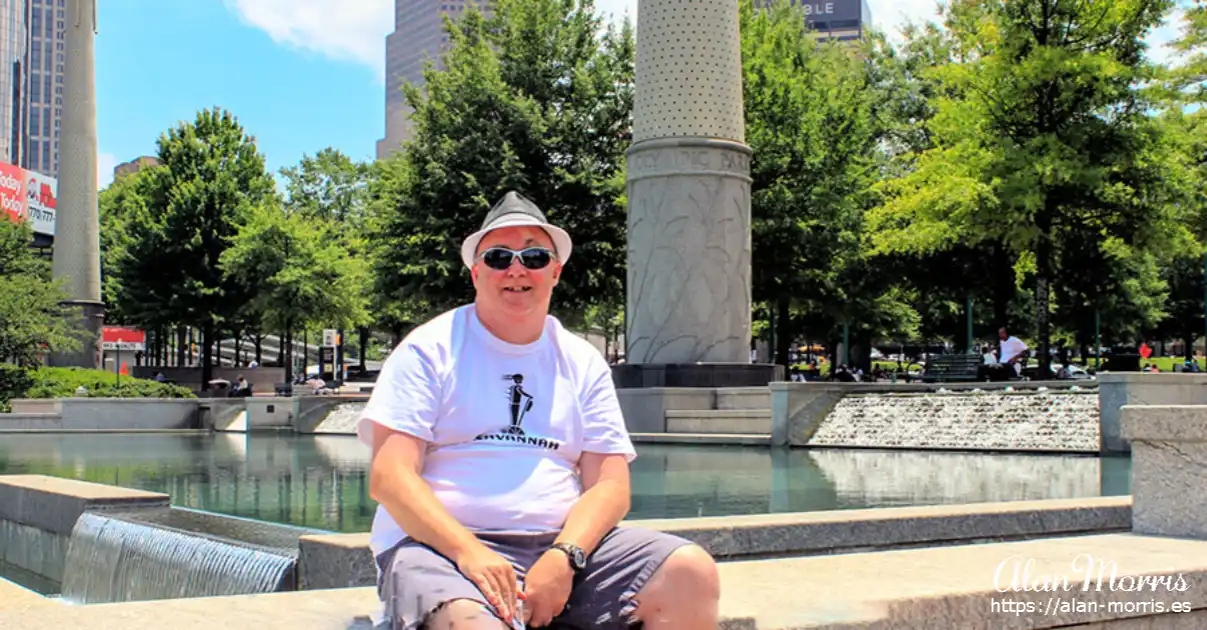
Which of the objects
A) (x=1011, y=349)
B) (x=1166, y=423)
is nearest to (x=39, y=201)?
(x=1011, y=349)

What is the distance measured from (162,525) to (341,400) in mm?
21737

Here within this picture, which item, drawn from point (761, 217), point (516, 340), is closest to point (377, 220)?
point (761, 217)

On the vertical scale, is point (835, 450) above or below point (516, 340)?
below

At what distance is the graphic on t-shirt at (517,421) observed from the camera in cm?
361

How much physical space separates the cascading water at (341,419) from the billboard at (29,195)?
50.9 metres

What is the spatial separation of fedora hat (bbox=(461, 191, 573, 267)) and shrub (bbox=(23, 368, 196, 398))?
29919mm

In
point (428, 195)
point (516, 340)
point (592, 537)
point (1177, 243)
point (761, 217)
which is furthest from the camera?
point (428, 195)

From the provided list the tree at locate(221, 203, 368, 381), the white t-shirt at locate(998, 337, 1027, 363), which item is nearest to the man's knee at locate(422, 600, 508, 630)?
the white t-shirt at locate(998, 337, 1027, 363)

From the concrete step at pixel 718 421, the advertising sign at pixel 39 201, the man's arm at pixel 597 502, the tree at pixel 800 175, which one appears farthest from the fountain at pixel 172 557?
the advertising sign at pixel 39 201

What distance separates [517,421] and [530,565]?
45 cm

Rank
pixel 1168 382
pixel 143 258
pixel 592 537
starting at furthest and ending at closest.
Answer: pixel 143 258 < pixel 1168 382 < pixel 592 537

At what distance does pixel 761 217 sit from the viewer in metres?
31.6

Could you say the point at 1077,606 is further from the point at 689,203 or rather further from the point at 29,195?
the point at 29,195

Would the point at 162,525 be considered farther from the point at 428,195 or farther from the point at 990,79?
the point at 428,195
